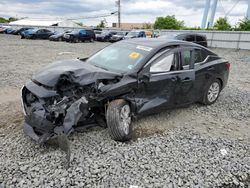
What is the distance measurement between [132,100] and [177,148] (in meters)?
1.04

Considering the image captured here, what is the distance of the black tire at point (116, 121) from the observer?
3875 mm

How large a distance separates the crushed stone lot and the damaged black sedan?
0.28 m

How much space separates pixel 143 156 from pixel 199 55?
9.62 ft

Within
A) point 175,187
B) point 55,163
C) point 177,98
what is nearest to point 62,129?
point 55,163

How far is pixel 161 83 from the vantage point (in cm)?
456

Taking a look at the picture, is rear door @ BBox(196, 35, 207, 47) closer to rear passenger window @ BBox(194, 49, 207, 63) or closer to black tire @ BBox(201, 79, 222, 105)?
black tire @ BBox(201, 79, 222, 105)

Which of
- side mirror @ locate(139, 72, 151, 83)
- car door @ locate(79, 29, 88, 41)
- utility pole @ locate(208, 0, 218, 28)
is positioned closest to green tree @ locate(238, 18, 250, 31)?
utility pole @ locate(208, 0, 218, 28)

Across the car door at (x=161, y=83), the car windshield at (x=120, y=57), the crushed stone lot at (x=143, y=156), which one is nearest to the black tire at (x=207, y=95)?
the crushed stone lot at (x=143, y=156)

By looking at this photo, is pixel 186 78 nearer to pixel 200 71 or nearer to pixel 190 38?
pixel 200 71

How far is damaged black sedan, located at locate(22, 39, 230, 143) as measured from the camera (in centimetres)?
363

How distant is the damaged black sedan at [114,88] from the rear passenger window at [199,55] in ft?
0.15

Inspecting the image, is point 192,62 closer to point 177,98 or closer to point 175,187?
point 177,98

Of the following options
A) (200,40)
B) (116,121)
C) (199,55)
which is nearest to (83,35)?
(200,40)

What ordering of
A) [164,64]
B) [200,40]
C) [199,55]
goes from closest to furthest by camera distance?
1. [164,64]
2. [199,55]
3. [200,40]
